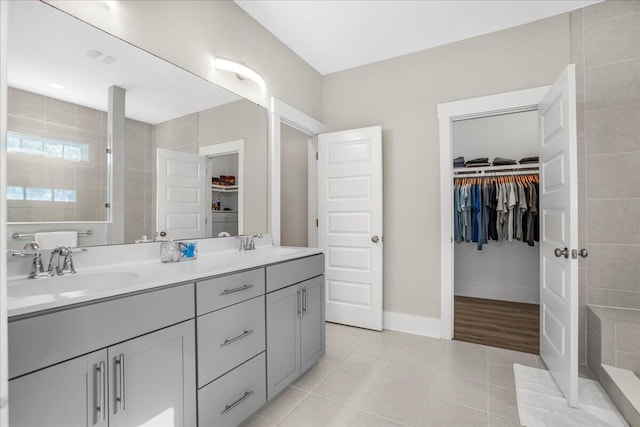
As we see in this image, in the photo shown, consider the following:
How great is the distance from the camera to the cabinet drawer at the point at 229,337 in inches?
54.6

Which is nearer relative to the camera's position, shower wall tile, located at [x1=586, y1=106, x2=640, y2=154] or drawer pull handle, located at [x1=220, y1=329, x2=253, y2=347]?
drawer pull handle, located at [x1=220, y1=329, x2=253, y2=347]

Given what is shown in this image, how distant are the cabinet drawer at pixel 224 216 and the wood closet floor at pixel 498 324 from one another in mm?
2258

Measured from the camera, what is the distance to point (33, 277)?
1259 millimetres

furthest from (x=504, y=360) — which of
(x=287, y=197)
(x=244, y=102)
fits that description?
(x=244, y=102)

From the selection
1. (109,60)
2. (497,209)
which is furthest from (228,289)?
(497,209)

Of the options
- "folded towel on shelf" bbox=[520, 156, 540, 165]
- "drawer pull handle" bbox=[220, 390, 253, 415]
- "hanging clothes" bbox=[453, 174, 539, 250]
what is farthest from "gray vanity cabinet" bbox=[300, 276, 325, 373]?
"folded towel on shelf" bbox=[520, 156, 540, 165]

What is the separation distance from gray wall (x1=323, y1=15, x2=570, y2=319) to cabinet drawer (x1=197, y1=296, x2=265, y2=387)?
1.77 meters

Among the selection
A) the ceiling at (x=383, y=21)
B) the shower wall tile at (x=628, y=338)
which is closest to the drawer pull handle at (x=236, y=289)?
the ceiling at (x=383, y=21)

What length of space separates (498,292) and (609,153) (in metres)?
2.43

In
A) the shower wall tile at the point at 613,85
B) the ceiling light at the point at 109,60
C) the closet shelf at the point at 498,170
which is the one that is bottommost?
the closet shelf at the point at 498,170

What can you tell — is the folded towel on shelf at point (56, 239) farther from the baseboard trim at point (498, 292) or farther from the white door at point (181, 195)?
the baseboard trim at point (498, 292)

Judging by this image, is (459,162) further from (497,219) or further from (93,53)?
(93,53)

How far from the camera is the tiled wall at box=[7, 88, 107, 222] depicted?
130 centimetres

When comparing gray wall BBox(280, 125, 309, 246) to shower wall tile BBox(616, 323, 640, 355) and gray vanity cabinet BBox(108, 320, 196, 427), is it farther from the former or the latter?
shower wall tile BBox(616, 323, 640, 355)
